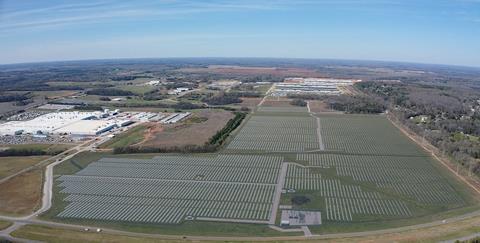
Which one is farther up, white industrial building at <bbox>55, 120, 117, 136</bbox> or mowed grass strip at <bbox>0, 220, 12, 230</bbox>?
white industrial building at <bbox>55, 120, 117, 136</bbox>

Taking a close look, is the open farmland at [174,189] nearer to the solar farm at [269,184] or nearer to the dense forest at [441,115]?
the solar farm at [269,184]

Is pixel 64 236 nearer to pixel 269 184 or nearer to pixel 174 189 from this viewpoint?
pixel 174 189

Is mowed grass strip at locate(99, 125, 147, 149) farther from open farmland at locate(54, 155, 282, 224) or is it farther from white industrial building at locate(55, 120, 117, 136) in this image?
open farmland at locate(54, 155, 282, 224)

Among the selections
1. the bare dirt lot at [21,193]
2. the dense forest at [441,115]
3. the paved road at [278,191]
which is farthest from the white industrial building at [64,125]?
the dense forest at [441,115]

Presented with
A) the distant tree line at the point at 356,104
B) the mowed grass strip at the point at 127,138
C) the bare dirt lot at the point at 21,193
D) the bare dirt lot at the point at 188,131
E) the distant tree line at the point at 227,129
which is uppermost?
the distant tree line at the point at 356,104

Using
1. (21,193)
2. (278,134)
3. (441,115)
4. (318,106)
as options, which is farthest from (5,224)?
(441,115)

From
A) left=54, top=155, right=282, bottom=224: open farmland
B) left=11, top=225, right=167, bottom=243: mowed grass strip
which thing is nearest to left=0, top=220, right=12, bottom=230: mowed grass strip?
left=11, top=225, right=167, bottom=243: mowed grass strip

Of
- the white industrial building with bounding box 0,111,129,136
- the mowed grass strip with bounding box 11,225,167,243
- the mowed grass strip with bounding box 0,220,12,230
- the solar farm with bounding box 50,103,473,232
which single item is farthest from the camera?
the white industrial building with bounding box 0,111,129,136
